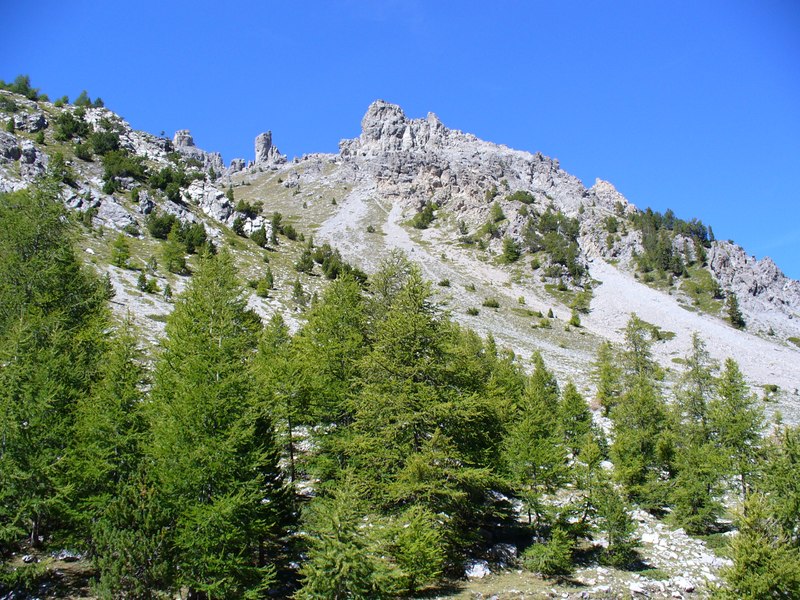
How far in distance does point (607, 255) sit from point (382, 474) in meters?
115

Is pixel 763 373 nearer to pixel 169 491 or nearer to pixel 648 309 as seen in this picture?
pixel 648 309

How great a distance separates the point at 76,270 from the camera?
2630 cm

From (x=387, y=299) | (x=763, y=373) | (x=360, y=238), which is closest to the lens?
(x=387, y=299)

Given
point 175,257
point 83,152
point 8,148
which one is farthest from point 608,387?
point 83,152

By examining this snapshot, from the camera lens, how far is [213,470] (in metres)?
12.8

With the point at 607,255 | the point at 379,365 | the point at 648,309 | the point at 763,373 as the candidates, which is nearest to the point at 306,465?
the point at 379,365

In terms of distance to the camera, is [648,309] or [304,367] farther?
[648,309]

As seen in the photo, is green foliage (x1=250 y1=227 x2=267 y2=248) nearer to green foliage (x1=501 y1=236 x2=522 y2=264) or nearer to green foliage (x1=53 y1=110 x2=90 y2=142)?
green foliage (x1=53 y1=110 x2=90 y2=142)

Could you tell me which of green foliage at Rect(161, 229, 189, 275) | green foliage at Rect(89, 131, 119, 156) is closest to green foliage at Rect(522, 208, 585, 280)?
green foliage at Rect(161, 229, 189, 275)

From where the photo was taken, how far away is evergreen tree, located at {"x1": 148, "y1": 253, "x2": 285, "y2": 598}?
1223cm

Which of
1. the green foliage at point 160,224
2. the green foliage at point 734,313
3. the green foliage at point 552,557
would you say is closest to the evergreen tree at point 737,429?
the green foliage at point 552,557

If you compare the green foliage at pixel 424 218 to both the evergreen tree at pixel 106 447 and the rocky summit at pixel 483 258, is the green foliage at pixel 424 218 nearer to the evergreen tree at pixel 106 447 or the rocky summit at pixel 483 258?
the rocky summit at pixel 483 258

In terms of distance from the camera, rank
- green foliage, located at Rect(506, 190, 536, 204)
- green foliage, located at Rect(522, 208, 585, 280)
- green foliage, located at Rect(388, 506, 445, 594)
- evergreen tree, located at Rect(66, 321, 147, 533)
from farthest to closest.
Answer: green foliage, located at Rect(506, 190, 536, 204) → green foliage, located at Rect(522, 208, 585, 280) → green foliage, located at Rect(388, 506, 445, 594) → evergreen tree, located at Rect(66, 321, 147, 533)

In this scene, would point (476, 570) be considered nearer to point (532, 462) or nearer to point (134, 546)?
point (532, 462)
